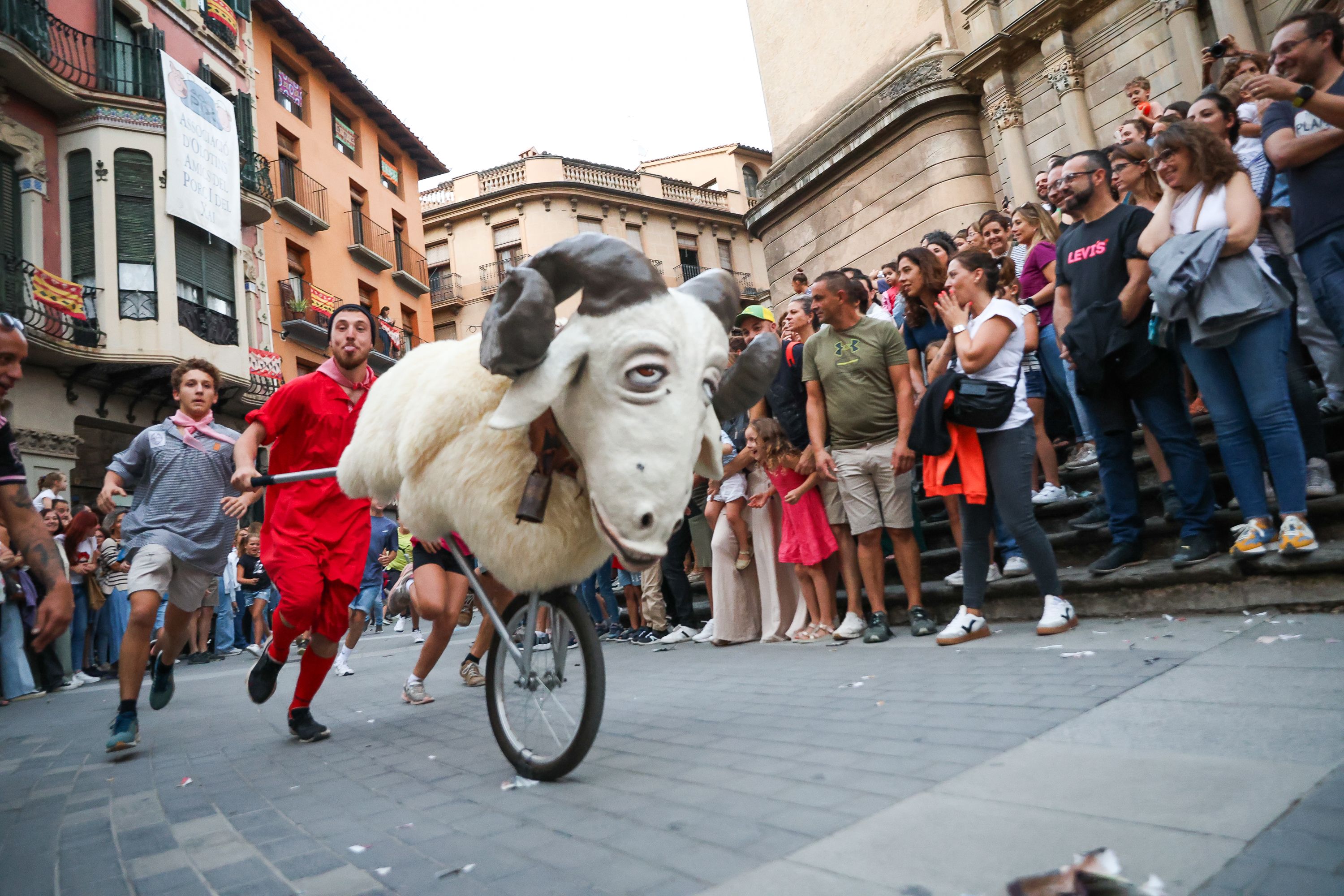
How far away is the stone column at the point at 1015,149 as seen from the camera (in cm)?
1362

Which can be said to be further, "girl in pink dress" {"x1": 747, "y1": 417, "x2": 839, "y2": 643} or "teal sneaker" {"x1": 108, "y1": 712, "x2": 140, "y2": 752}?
"girl in pink dress" {"x1": 747, "y1": 417, "x2": 839, "y2": 643}

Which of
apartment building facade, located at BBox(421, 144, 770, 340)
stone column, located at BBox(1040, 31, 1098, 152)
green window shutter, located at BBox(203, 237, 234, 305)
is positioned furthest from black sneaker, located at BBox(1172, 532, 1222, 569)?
apartment building facade, located at BBox(421, 144, 770, 340)

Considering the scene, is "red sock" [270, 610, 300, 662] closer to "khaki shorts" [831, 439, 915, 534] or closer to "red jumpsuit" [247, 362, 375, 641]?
"red jumpsuit" [247, 362, 375, 641]

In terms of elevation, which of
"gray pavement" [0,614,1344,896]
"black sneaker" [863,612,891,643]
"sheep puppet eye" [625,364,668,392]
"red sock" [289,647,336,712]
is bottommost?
"gray pavement" [0,614,1344,896]

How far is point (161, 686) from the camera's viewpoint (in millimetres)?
5316

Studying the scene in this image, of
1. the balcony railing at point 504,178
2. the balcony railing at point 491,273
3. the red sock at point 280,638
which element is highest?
the balcony railing at point 504,178

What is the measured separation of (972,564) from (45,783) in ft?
16.8

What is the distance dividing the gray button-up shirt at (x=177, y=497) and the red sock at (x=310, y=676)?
0.98 meters

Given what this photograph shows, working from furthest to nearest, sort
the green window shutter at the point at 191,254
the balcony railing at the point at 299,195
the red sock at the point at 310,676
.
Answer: the balcony railing at the point at 299,195 → the green window shutter at the point at 191,254 → the red sock at the point at 310,676

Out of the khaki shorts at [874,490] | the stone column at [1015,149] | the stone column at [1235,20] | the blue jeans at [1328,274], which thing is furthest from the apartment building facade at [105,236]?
the stone column at [1235,20]

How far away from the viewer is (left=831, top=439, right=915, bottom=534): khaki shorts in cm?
589

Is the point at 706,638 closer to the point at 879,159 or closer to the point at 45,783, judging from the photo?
the point at 45,783

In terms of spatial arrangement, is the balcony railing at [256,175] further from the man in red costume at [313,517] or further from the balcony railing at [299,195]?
the man in red costume at [313,517]

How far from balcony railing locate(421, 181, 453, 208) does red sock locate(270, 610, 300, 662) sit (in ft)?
126
